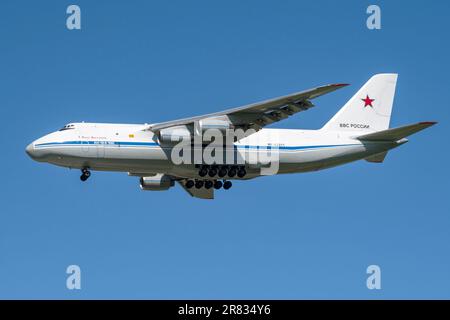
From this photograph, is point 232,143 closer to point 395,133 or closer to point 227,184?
point 227,184

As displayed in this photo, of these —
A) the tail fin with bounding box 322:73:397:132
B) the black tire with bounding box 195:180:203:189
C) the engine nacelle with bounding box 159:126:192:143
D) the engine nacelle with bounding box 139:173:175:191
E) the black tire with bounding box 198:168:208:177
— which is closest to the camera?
the engine nacelle with bounding box 159:126:192:143

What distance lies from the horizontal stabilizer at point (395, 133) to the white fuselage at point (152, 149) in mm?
219

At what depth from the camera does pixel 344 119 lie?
3067 cm

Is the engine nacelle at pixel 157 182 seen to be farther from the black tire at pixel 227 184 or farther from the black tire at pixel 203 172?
the black tire at pixel 203 172

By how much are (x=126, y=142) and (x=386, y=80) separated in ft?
31.5

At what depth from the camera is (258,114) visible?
28.3 metres

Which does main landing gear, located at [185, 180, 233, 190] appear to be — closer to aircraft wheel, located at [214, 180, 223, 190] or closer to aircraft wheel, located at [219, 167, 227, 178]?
aircraft wheel, located at [214, 180, 223, 190]

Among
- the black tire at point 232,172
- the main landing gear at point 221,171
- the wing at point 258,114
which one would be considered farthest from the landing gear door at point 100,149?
the black tire at point 232,172

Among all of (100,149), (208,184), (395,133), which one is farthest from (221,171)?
(395,133)

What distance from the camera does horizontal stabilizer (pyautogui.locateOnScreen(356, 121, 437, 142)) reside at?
1094 inches

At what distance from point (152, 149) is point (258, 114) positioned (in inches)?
136

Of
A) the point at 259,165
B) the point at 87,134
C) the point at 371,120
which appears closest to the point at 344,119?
the point at 371,120

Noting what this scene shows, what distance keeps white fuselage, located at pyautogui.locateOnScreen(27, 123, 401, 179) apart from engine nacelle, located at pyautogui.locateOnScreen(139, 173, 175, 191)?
1.40 m

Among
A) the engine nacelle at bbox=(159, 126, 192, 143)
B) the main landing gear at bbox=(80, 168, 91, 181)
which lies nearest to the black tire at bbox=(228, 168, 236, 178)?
the engine nacelle at bbox=(159, 126, 192, 143)
